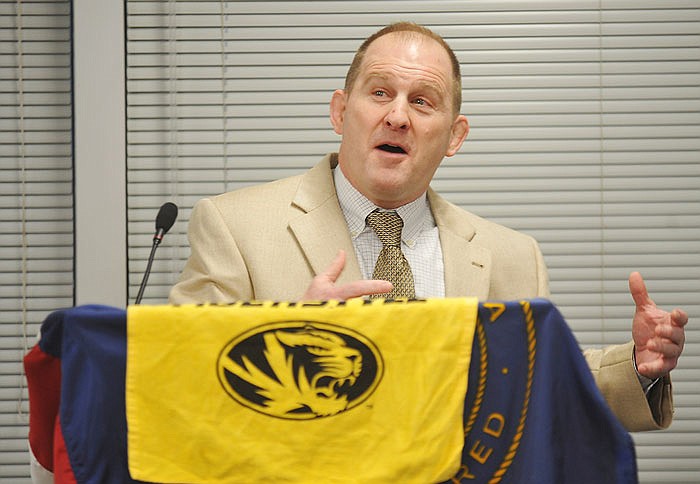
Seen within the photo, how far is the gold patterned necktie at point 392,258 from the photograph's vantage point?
2.09 metres

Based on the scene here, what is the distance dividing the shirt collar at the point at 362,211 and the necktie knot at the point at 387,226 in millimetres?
16

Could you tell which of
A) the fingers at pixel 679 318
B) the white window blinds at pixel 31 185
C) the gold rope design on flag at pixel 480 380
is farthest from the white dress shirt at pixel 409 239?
the white window blinds at pixel 31 185

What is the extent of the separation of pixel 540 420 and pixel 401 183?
1053 millimetres

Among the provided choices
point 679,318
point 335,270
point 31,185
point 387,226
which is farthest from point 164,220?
point 679,318

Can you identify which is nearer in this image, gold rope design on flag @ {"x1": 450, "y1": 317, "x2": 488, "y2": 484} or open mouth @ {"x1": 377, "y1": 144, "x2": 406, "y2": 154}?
gold rope design on flag @ {"x1": 450, "y1": 317, "x2": 488, "y2": 484}

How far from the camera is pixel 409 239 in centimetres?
226

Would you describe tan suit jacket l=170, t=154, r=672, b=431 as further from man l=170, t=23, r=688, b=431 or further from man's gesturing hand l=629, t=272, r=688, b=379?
man's gesturing hand l=629, t=272, r=688, b=379

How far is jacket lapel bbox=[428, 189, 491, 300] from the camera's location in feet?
7.06

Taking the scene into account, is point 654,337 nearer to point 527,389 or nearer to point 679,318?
point 679,318

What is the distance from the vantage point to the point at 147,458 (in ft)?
3.93

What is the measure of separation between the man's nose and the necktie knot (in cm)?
22

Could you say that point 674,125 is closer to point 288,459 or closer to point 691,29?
point 691,29

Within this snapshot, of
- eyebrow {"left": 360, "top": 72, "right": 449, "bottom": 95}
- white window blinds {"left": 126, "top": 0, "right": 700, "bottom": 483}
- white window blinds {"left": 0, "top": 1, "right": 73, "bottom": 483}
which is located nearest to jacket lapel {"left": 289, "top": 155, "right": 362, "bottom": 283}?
eyebrow {"left": 360, "top": 72, "right": 449, "bottom": 95}

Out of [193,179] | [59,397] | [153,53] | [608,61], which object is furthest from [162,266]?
[59,397]
